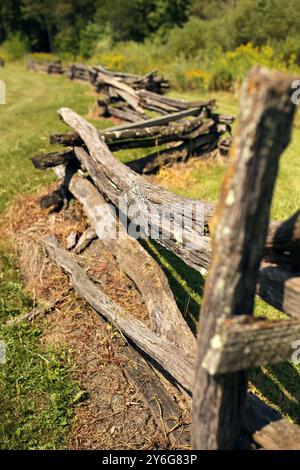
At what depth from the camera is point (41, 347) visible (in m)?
3.86

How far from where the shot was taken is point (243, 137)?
1.53 m

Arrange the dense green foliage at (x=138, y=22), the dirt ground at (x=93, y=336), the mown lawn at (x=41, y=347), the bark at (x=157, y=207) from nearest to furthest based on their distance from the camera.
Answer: the bark at (x=157, y=207)
the dirt ground at (x=93, y=336)
the mown lawn at (x=41, y=347)
the dense green foliage at (x=138, y=22)

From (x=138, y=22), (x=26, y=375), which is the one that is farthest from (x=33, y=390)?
(x=138, y=22)

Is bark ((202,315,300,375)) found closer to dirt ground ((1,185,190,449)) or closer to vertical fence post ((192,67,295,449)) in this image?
vertical fence post ((192,67,295,449))

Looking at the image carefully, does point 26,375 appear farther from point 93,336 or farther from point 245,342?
point 245,342

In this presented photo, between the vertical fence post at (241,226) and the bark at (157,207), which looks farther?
the bark at (157,207)

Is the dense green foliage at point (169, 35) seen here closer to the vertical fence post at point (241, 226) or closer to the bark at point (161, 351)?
the bark at point (161, 351)

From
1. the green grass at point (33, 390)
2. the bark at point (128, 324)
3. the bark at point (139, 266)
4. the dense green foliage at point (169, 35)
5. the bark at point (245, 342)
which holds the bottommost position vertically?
the green grass at point (33, 390)

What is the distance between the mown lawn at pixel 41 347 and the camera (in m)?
3.12

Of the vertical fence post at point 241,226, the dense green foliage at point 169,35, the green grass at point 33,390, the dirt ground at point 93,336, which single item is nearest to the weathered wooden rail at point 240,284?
the vertical fence post at point 241,226

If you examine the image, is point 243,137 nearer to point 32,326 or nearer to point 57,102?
point 32,326

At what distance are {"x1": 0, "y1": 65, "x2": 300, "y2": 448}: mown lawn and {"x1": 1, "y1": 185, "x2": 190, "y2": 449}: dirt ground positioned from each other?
0.50 feet

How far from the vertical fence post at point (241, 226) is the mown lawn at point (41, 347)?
158 cm

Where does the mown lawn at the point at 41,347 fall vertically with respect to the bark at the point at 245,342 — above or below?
below
